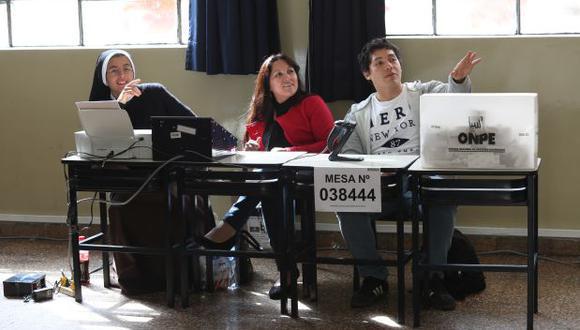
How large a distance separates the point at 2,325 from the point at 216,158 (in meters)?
1.08

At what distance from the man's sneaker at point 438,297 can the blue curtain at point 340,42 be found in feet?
3.86

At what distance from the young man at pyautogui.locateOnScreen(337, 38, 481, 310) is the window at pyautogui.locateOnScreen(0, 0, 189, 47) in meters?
1.32

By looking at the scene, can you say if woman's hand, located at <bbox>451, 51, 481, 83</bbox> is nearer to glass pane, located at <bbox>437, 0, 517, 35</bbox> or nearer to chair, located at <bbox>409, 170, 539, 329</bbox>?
chair, located at <bbox>409, 170, 539, 329</bbox>

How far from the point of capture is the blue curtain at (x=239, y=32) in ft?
15.0

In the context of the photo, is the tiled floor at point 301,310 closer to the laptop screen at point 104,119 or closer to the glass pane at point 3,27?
the laptop screen at point 104,119

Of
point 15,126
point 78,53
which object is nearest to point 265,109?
point 78,53

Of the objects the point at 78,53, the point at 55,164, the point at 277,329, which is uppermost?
the point at 78,53

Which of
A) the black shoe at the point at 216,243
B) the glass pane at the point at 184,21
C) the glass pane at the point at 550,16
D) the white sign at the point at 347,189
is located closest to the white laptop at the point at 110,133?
the black shoe at the point at 216,243

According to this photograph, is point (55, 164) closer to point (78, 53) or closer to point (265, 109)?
point (78, 53)

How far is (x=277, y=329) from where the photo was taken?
11.3 feet

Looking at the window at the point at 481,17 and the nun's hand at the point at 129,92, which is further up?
the window at the point at 481,17

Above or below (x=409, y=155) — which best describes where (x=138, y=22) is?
above

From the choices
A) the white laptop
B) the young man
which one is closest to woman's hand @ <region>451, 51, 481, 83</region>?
the young man

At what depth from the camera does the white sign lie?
3.34 metres
